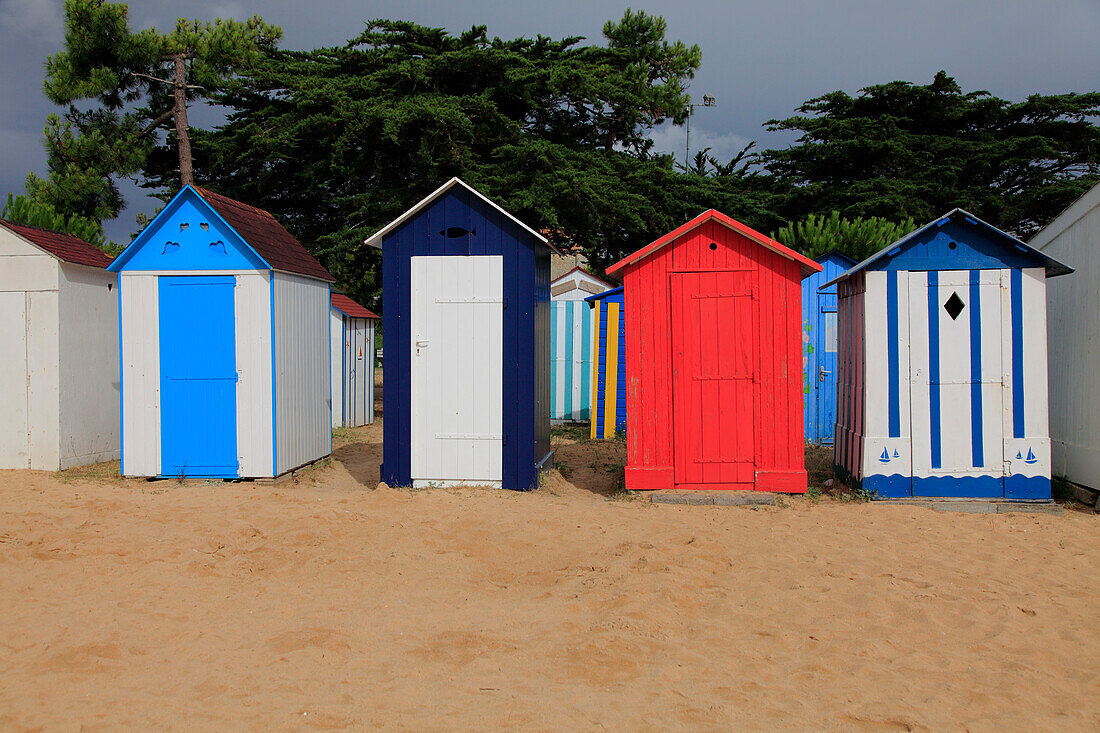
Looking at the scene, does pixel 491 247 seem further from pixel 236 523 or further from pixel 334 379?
pixel 334 379

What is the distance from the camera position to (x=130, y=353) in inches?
363

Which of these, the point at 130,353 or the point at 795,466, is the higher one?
the point at 130,353

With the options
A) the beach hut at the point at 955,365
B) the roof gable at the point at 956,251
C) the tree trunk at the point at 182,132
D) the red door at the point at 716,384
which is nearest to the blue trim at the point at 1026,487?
the beach hut at the point at 955,365

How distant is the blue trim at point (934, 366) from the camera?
7.87 m

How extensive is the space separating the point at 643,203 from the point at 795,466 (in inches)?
509

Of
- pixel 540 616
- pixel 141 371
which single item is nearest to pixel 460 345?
pixel 141 371

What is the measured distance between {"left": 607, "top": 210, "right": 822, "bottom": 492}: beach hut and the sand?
1.76 feet

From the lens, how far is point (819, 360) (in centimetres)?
1234

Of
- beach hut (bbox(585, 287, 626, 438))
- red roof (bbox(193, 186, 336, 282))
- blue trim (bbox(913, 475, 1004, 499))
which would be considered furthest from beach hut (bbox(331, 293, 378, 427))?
blue trim (bbox(913, 475, 1004, 499))

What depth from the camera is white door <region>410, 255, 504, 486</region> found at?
8555mm

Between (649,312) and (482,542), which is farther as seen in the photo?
(649,312)

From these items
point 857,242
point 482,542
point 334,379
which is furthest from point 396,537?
point 857,242

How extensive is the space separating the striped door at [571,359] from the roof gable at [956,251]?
7.62m

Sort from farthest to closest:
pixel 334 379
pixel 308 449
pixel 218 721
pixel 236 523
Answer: pixel 334 379 → pixel 308 449 → pixel 236 523 → pixel 218 721
